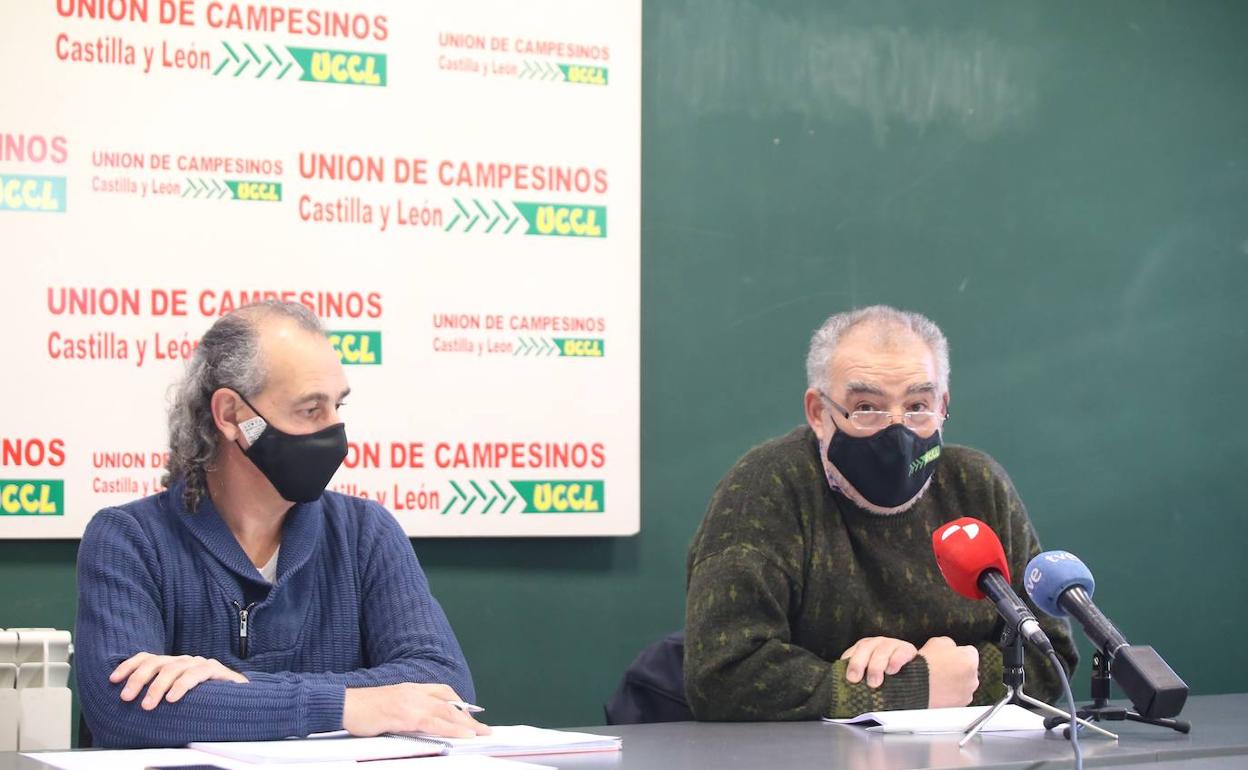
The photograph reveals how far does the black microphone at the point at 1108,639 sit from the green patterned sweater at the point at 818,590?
594mm

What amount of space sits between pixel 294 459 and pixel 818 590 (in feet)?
3.14

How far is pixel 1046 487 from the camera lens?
4293mm

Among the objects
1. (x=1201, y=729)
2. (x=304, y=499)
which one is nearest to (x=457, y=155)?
(x=304, y=499)

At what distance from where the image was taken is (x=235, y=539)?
2447 millimetres

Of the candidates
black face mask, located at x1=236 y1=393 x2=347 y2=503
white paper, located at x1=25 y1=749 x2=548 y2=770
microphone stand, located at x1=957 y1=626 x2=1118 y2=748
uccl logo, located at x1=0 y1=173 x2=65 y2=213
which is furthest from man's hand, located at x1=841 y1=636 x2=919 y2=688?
uccl logo, located at x1=0 y1=173 x2=65 y2=213

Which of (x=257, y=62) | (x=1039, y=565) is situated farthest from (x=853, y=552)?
(x=257, y=62)

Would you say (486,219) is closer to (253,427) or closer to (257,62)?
(257,62)

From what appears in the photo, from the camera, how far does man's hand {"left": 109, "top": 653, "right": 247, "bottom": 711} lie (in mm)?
2092

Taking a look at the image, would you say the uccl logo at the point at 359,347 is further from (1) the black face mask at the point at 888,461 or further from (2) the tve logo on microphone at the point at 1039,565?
(2) the tve logo on microphone at the point at 1039,565

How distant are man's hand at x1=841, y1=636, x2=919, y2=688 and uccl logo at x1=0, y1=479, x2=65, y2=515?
1.79 m

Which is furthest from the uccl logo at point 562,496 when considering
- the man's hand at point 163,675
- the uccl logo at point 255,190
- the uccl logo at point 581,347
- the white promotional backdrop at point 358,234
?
the man's hand at point 163,675

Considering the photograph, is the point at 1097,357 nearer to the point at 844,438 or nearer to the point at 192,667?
the point at 844,438

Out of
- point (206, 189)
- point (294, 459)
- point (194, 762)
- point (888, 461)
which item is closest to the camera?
point (194, 762)

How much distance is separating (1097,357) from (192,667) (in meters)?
3.01
